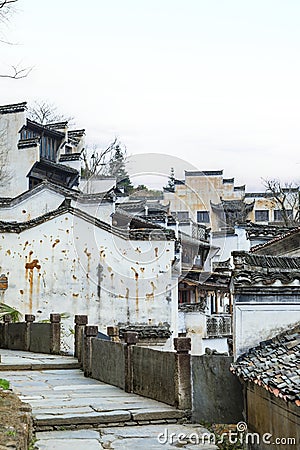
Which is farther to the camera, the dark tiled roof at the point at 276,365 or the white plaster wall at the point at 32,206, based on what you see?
the white plaster wall at the point at 32,206

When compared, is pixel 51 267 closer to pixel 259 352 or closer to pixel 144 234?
pixel 144 234

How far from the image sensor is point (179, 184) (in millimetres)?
54438

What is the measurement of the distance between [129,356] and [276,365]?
423 centimetres

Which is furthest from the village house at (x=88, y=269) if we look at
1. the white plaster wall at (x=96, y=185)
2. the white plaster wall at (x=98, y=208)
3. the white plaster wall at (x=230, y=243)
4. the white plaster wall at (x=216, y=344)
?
the white plaster wall at (x=230, y=243)

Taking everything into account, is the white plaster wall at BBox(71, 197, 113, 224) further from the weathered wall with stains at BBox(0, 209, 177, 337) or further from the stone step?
the stone step

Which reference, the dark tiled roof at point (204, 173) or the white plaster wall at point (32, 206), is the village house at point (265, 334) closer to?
the white plaster wall at point (32, 206)

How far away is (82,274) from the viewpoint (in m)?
22.2

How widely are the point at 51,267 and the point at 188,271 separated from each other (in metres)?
11.2

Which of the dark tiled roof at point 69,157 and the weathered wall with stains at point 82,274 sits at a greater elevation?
the dark tiled roof at point 69,157

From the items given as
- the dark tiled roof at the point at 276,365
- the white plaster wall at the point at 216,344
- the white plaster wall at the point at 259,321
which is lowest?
the white plaster wall at the point at 216,344

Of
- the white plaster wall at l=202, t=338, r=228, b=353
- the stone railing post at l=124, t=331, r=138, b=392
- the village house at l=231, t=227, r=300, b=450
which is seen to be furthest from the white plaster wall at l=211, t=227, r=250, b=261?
the village house at l=231, t=227, r=300, b=450

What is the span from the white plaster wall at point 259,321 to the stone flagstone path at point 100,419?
1.29 m

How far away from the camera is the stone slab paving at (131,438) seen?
791 cm

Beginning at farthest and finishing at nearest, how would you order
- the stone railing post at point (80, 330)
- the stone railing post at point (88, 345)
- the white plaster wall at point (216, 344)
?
1. the white plaster wall at point (216, 344)
2. the stone railing post at point (80, 330)
3. the stone railing post at point (88, 345)
